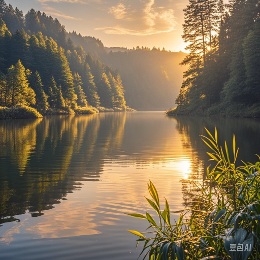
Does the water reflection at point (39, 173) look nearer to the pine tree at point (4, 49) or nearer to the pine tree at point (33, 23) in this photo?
the pine tree at point (4, 49)

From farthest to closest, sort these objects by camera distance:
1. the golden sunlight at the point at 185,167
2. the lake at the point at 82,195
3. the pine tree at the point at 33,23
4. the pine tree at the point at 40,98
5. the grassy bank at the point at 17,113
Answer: the pine tree at the point at 33,23
the pine tree at the point at 40,98
the grassy bank at the point at 17,113
the golden sunlight at the point at 185,167
the lake at the point at 82,195

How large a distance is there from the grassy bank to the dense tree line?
3955 mm

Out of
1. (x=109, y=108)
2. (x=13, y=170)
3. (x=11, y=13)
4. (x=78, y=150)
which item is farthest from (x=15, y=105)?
(x=11, y=13)

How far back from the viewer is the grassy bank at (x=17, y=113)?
51.7m

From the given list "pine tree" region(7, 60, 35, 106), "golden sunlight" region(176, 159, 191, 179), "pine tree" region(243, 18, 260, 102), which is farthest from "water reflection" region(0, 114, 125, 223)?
"pine tree" region(7, 60, 35, 106)

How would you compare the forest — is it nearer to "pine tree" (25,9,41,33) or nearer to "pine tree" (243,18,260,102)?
"pine tree" (243,18,260,102)

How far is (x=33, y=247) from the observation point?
17.9 ft

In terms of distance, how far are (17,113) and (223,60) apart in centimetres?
3297

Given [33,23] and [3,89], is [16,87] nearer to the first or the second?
[3,89]

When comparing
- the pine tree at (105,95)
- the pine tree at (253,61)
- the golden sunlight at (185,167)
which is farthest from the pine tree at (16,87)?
the pine tree at (105,95)

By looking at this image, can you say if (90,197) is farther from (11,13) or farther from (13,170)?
(11,13)

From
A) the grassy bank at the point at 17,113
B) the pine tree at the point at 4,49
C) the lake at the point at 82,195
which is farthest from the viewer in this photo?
the pine tree at the point at 4,49

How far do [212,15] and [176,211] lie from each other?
59.9 metres

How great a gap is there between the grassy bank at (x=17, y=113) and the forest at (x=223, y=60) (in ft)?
87.2
